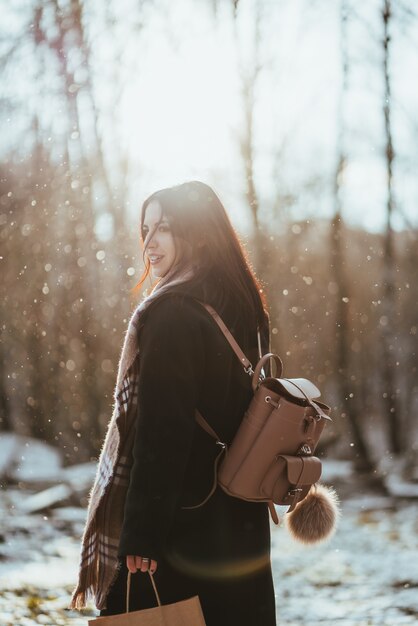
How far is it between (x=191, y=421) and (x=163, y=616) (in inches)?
20.8

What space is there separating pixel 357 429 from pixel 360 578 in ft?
25.9

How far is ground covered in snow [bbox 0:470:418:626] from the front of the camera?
5.70 m

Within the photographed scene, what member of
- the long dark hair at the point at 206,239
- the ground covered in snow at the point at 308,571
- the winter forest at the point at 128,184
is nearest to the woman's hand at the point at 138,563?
the long dark hair at the point at 206,239

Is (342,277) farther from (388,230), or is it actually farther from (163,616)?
(163,616)

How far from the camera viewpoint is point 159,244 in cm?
254

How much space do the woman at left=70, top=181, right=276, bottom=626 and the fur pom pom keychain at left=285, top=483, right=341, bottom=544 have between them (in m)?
0.11

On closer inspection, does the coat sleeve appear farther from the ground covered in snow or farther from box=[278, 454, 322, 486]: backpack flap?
the ground covered in snow

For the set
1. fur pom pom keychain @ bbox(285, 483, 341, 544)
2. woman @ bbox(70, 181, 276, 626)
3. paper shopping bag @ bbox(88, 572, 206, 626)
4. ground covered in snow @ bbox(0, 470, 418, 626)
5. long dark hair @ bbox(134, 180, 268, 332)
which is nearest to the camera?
paper shopping bag @ bbox(88, 572, 206, 626)

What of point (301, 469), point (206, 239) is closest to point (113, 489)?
point (301, 469)

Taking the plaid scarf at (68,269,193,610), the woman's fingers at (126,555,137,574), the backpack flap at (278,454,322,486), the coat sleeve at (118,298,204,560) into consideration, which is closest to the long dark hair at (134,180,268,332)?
the plaid scarf at (68,269,193,610)

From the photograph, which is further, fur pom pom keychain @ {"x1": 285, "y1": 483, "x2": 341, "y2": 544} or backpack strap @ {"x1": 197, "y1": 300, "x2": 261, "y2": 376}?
fur pom pom keychain @ {"x1": 285, "y1": 483, "x2": 341, "y2": 544}

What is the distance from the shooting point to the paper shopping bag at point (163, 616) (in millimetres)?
2133

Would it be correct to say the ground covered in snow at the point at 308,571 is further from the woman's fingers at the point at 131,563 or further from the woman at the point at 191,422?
the woman's fingers at the point at 131,563

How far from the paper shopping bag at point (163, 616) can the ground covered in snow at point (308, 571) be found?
3.53 m
